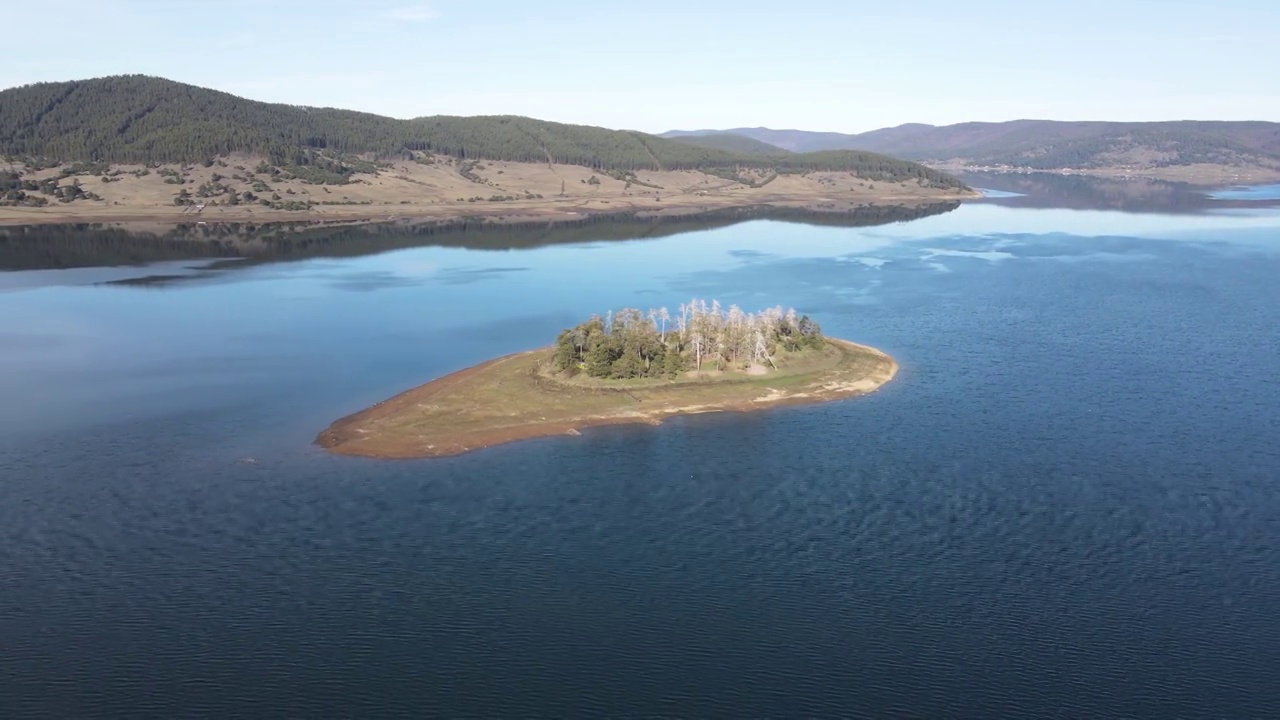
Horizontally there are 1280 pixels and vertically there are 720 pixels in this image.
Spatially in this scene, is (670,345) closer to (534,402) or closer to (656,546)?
(534,402)

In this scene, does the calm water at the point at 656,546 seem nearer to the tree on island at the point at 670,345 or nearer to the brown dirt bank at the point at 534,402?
the brown dirt bank at the point at 534,402

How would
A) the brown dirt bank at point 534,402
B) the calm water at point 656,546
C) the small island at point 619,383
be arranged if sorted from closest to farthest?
the calm water at point 656,546 < the brown dirt bank at point 534,402 < the small island at point 619,383

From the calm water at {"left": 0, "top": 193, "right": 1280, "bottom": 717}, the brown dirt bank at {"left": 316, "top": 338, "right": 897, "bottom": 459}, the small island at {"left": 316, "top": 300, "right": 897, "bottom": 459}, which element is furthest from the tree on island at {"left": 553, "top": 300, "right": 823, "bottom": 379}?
the calm water at {"left": 0, "top": 193, "right": 1280, "bottom": 717}

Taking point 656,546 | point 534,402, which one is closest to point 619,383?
point 534,402

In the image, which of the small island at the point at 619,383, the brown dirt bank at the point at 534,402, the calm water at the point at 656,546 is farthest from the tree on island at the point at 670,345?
the calm water at the point at 656,546

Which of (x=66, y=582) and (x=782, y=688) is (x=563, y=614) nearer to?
(x=782, y=688)

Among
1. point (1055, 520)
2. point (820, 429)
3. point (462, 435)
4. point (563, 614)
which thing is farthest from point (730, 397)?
point (563, 614)

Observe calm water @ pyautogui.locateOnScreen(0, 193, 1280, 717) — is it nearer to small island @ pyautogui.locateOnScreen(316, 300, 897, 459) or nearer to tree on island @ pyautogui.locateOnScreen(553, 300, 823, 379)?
small island @ pyautogui.locateOnScreen(316, 300, 897, 459)
